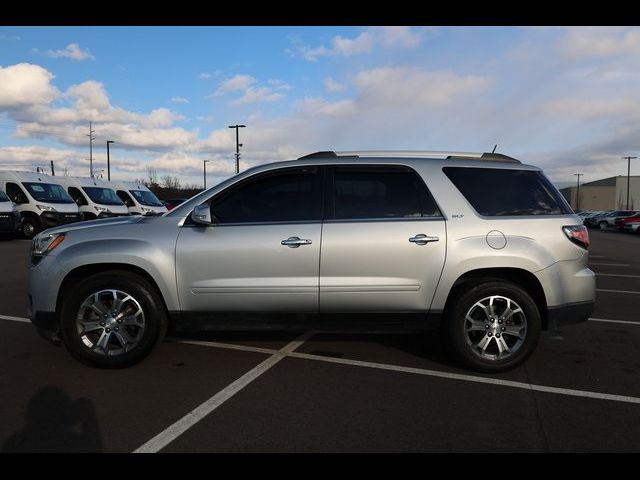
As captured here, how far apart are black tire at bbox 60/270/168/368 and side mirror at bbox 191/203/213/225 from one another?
0.73m

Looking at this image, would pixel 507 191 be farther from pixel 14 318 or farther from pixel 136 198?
pixel 136 198

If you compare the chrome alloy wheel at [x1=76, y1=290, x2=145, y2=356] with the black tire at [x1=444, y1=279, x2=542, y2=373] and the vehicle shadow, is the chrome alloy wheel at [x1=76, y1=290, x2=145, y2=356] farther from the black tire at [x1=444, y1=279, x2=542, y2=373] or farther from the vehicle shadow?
the black tire at [x1=444, y1=279, x2=542, y2=373]

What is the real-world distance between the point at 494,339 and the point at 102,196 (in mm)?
22039

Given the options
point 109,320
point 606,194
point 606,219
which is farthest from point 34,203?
point 606,194

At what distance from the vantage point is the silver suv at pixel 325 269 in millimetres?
4441

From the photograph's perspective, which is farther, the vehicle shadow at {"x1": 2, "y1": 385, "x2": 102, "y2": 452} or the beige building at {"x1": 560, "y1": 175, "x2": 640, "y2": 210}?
the beige building at {"x1": 560, "y1": 175, "x2": 640, "y2": 210}

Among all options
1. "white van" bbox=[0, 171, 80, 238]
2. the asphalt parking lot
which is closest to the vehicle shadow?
the asphalt parking lot

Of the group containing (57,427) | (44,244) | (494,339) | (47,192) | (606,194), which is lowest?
(57,427)

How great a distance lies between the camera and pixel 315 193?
463 cm

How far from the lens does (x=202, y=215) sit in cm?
439

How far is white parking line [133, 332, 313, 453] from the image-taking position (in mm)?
3260

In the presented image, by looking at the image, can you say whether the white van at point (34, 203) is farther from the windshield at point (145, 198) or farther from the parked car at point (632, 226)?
the parked car at point (632, 226)

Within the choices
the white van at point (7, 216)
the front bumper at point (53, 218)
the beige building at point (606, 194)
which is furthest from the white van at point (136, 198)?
the beige building at point (606, 194)
